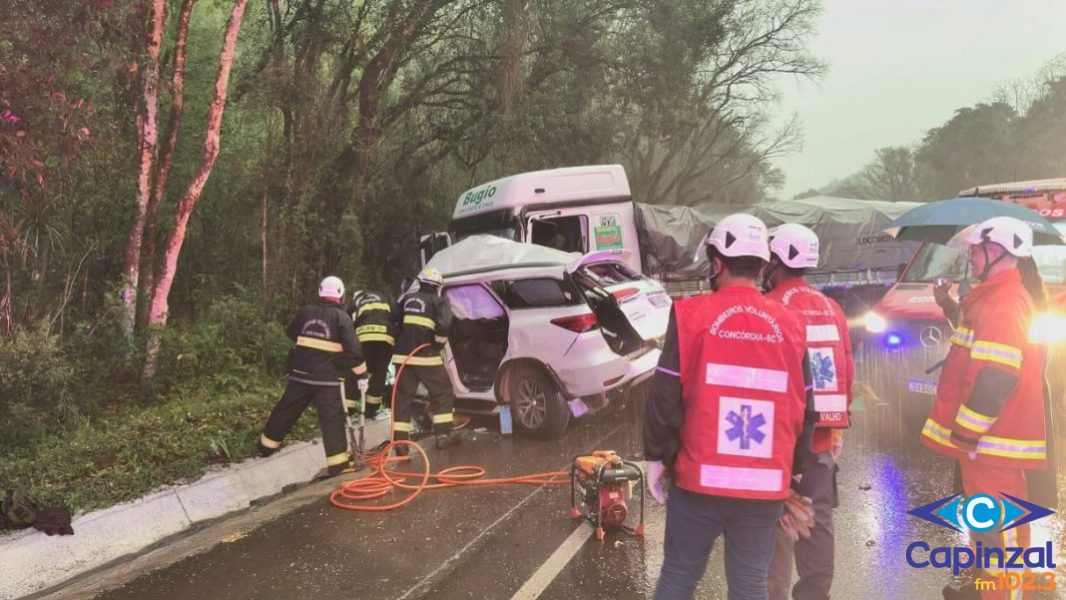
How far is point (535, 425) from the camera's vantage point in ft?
23.6

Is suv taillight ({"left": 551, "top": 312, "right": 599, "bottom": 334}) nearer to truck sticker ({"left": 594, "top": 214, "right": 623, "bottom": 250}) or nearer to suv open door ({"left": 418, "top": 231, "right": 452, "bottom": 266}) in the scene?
truck sticker ({"left": 594, "top": 214, "right": 623, "bottom": 250})

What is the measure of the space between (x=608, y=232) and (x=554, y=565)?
814 cm

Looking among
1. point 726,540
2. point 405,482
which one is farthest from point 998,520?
point 405,482

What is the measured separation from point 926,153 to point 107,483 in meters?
60.0

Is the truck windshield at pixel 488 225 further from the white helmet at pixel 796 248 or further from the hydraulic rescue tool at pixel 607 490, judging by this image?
the white helmet at pixel 796 248

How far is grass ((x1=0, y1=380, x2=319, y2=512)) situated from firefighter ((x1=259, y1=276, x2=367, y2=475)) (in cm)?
50

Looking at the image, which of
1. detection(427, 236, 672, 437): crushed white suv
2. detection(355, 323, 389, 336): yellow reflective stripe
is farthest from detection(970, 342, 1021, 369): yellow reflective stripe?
detection(355, 323, 389, 336): yellow reflective stripe

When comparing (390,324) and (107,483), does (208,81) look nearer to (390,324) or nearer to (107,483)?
(390,324)

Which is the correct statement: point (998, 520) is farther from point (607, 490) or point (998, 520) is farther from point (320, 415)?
point (320, 415)

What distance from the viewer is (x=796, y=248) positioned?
328cm

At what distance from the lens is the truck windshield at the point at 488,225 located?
36.4ft

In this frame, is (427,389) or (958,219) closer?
(427,389)

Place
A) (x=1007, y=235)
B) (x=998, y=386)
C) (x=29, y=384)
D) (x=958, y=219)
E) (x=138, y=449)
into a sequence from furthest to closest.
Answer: (x=958, y=219), (x=29, y=384), (x=138, y=449), (x=1007, y=235), (x=998, y=386)

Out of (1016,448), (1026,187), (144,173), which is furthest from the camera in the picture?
(1026,187)
